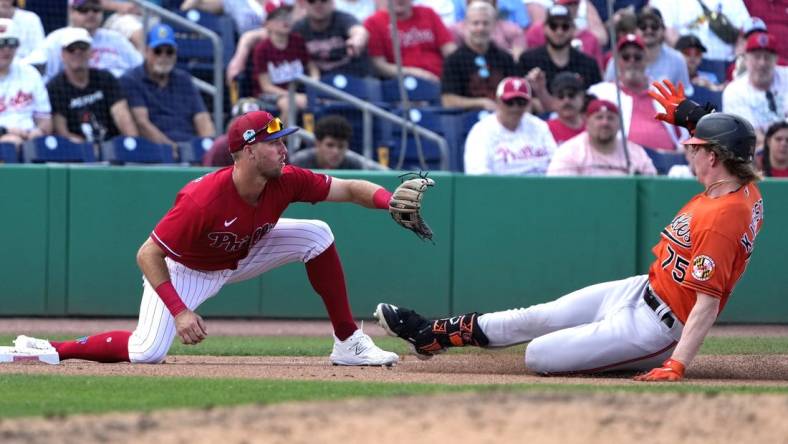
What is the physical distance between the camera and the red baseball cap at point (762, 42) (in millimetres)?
11000

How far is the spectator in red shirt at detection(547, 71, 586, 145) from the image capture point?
35.4 feet

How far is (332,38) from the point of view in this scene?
1161 centimetres

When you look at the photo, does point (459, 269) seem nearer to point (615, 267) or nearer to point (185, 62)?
point (615, 267)

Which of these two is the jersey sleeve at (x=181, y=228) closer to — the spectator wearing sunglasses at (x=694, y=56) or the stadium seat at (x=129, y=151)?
the stadium seat at (x=129, y=151)

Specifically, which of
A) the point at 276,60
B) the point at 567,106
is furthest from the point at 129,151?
the point at 567,106

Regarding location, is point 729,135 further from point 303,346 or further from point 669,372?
point 303,346

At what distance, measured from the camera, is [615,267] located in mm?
10109

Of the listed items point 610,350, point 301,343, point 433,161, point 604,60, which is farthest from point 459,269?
point 610,350

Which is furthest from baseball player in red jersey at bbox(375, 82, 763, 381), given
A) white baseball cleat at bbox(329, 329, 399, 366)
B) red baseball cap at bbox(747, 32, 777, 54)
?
red baseball cap at bbox(747, 32, 777, 54)

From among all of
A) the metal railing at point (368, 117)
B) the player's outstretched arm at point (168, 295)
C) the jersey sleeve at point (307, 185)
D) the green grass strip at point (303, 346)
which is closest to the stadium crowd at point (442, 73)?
the metal railing at point (368, 117)

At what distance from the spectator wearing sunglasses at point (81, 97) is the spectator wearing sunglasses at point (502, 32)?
3.47m

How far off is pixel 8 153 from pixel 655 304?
5902mm

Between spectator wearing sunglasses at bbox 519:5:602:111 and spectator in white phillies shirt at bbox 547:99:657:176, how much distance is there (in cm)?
98

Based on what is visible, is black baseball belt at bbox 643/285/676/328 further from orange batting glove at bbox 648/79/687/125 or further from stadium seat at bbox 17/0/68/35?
stadium seat at bbox 17/0/68/35
